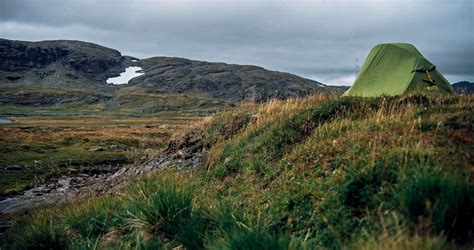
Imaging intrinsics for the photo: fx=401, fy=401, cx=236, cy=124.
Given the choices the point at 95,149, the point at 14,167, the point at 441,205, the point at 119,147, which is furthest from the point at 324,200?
the point at 119,147

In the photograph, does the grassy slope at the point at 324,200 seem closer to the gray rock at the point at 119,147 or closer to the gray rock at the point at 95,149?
the gray rock at the point at 95,149

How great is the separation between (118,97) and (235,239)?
16875cm

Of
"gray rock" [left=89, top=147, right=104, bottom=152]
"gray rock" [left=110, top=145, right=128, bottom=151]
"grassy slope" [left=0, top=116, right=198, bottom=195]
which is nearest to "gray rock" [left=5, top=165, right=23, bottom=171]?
"grassy slope" [left=0, top=116, right=198, bottom=195]

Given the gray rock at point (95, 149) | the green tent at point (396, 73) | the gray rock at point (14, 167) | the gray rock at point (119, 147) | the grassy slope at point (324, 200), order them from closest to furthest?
the grassy slope at point (324, 200)
the green tent at point (396, 73)
the gray rock at point (14, 167)
the gray rock at point (95, 149)
the gray rock at point (119, 147)

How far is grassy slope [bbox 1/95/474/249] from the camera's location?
516cm

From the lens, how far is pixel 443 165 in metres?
6.38

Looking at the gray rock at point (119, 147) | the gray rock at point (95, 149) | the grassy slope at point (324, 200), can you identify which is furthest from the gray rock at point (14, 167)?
the grassy slope at point (324, 200)

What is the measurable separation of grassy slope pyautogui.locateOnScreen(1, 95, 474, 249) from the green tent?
19.8ft

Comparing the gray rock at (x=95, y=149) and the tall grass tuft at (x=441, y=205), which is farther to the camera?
the gray rock at (x=95, y=149)

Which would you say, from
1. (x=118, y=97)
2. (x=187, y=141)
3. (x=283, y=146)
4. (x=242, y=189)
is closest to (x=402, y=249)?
(x=242, y=189)

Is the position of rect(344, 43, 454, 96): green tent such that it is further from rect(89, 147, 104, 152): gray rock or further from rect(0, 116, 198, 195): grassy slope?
rect(89, 147, 104, 152): gray rock

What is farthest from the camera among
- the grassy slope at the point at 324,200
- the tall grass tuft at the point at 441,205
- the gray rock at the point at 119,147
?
the gray rock at the point at 119,147

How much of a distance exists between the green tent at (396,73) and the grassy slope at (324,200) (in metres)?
6.04

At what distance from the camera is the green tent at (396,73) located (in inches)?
690
